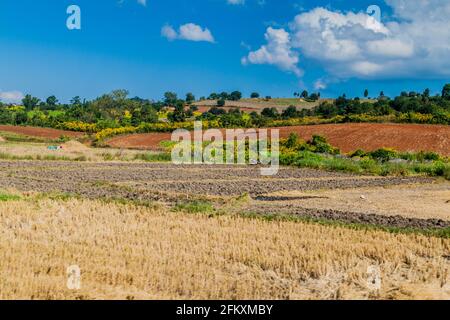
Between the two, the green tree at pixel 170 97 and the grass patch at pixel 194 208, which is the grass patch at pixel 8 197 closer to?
the grass patch at pixel 194 208

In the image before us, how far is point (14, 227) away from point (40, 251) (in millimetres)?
2823

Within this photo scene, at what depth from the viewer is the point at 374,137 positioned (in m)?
48.9

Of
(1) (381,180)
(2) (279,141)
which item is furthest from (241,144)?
(1) (381,180)
